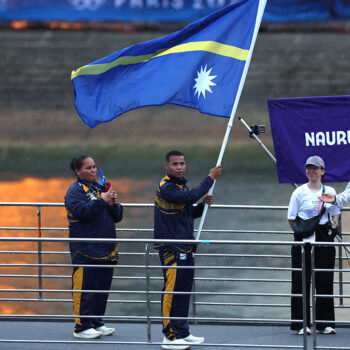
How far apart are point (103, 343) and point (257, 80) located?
14464 millimetres

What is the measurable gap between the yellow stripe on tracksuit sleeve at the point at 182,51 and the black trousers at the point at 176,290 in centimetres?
125

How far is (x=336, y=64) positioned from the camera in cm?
1925

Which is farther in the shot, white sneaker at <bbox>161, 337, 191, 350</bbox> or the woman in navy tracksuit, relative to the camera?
the woman in navy tracksuit

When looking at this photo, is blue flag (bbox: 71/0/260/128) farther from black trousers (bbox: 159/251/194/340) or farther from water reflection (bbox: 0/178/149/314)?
water reflection (bbox: 0/178/149/314)

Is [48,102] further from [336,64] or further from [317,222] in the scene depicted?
[317,222]

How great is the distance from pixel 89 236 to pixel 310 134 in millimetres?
1608

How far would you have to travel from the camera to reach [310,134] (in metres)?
5.47

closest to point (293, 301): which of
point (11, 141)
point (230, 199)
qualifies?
point (230, 199)

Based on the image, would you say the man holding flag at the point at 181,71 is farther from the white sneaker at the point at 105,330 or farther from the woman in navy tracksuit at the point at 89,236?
the white sneaker at the point at 105,330

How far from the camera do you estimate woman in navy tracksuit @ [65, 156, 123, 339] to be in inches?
203

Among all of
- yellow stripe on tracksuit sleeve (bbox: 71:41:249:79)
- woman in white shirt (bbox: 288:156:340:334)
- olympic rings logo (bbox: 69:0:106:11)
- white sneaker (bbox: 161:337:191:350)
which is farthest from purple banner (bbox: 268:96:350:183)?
olympic rings logo (bbox: 69:0:106:11)

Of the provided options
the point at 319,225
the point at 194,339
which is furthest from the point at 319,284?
the point at 194,339

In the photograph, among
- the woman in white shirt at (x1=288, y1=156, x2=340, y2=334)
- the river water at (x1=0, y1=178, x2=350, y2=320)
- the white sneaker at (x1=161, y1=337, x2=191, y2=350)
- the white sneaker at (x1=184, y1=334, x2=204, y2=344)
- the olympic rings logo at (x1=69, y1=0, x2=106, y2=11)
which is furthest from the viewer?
the olympic rings logo at (x1=69, y1=0, x2=106, y2=11)

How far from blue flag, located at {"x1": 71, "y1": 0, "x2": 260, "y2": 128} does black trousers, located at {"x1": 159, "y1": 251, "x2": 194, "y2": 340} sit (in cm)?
95
